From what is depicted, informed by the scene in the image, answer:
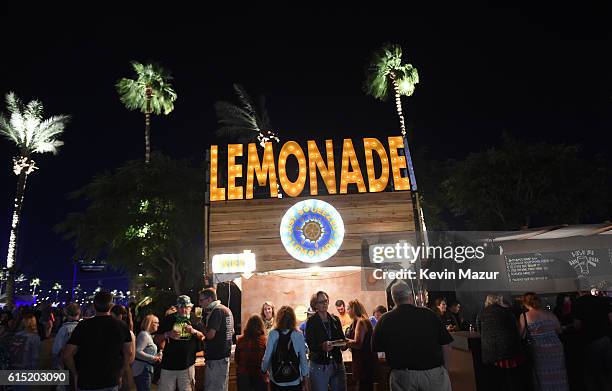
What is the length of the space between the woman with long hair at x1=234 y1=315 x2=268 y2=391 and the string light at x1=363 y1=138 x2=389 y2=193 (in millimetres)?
8514

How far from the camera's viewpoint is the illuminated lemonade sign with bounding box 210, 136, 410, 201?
47.3 feet

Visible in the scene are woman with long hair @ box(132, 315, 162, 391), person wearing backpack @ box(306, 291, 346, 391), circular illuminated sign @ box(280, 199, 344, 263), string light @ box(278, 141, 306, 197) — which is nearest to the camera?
person wearing backpack @ box(306, 291, 346, 391)

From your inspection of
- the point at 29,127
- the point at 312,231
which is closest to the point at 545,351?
the point at 312,231

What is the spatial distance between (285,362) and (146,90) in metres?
27.3

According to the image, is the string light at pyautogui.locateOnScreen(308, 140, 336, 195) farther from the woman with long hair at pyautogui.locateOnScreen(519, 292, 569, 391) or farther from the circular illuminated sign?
the woman with long hair at pyautogui.locateOnScreen(519, 292, 569, 391)

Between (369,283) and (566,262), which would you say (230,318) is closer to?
(369,283)

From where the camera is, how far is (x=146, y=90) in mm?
28750

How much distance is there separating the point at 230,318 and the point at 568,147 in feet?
89.1

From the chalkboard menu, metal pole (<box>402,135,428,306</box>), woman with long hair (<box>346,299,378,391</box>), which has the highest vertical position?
metal pole (<box>402,135,428,306</box>)

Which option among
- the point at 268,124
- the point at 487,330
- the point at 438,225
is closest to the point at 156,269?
the point at 268,124

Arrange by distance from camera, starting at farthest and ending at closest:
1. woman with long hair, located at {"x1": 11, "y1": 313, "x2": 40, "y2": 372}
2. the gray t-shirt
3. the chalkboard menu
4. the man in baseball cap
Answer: the chalkboard menu, the gray t-shirt, woman with long hair, located at {"x1": 11, "y1": 313, "x2": 40, "y2": 372}, the man in baseball cap

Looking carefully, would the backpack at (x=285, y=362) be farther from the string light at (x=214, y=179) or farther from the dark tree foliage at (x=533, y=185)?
the dark tree foliage at (x=533, y=185)

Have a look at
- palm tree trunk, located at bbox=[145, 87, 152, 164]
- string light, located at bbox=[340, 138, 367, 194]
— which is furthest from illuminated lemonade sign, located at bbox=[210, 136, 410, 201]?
palm tree trunk, located at bbox=[145, 87, 152, 164]

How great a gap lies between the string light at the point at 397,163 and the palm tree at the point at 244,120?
1712cm
